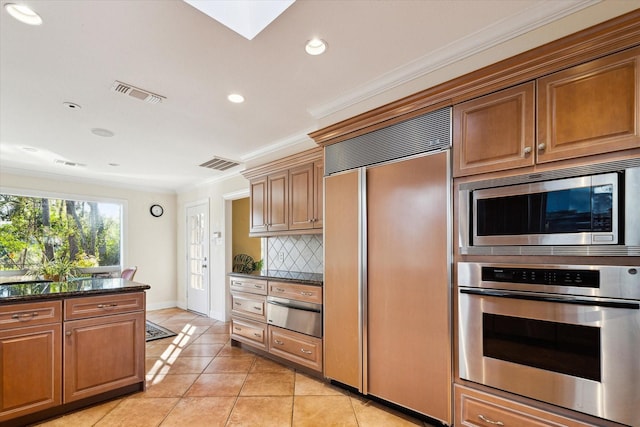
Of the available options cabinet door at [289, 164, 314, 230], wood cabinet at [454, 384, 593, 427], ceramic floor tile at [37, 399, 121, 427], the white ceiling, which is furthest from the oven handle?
ceramic floor tile at [37, 399, 121, 427]

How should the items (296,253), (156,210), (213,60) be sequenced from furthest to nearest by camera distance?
(156,210) → (296,253) → (213,60)

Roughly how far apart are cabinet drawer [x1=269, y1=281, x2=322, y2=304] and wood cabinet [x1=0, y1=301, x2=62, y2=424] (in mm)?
1762

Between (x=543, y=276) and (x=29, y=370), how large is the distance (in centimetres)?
337

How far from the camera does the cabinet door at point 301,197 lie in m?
3.32

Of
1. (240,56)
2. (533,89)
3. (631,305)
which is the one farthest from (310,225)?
(631,305)

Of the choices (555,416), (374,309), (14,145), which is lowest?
(555,416)

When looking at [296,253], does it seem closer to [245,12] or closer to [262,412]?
[262,412]

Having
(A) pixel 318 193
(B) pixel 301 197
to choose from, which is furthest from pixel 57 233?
(A) pixel 318 193

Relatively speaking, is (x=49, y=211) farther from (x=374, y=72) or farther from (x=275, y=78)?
(x=374, y=72)

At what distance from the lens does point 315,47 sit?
2.10 metres

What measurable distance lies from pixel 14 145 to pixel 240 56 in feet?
12.5

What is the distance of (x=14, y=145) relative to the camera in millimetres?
3990

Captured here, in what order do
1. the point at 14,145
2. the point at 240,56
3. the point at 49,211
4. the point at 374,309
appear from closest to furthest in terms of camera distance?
the point at 240,56 < the point at 374,309 < the point at 14,145 < the point at 49,211

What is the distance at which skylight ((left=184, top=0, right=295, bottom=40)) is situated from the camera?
1.74 m
